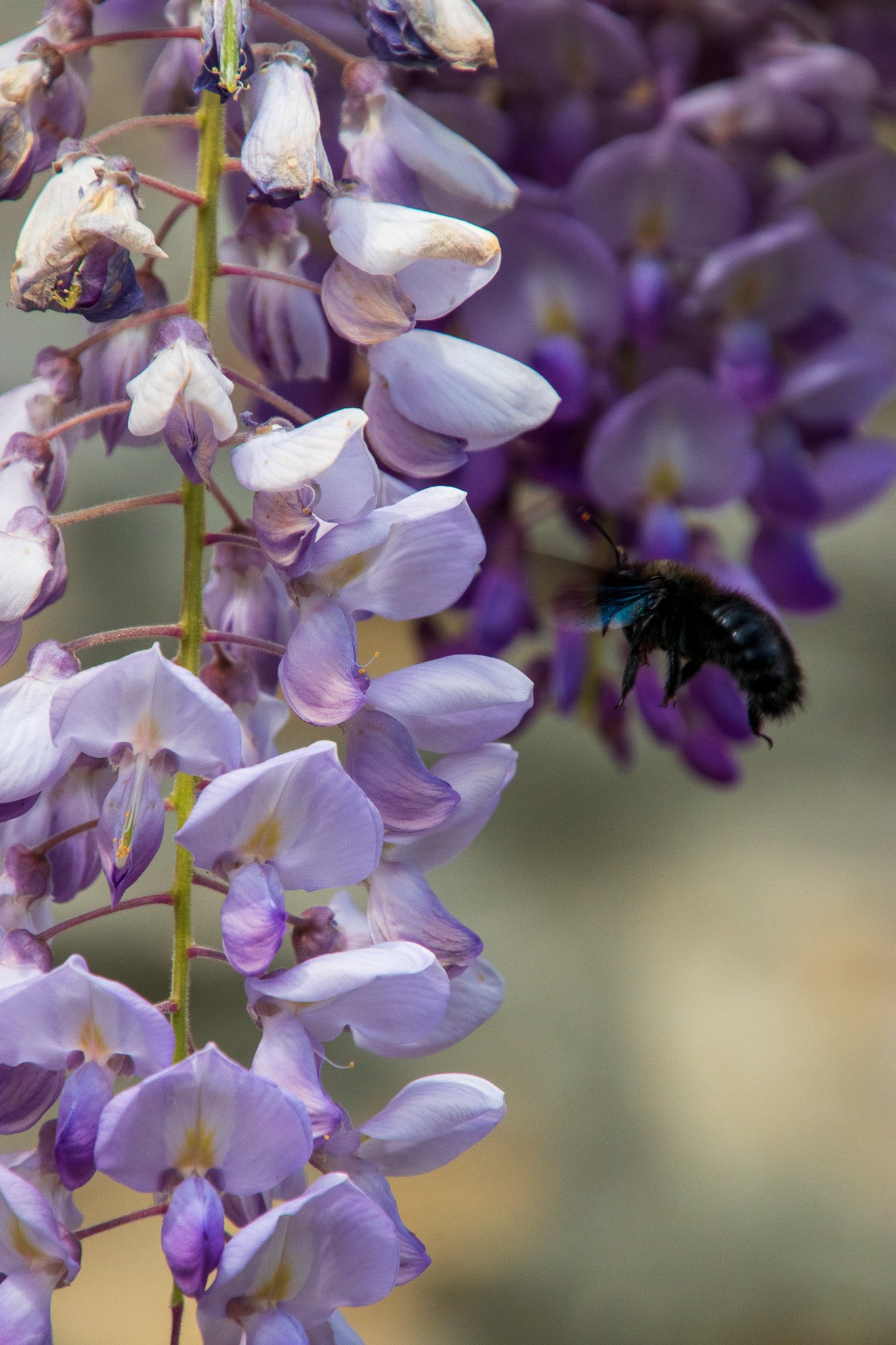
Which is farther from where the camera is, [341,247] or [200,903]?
[200,903]

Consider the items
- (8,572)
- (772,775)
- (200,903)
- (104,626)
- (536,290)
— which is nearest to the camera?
(8,572)

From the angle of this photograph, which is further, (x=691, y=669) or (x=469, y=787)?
(x=691, y=669)

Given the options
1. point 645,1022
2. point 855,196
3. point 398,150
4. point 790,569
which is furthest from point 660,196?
point 645,1022

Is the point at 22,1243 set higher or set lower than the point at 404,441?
lower

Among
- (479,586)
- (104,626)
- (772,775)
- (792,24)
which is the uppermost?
(792,24)

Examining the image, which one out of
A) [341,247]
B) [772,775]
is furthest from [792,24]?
[772,775]

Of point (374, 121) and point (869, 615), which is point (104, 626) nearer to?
point (869, 615)

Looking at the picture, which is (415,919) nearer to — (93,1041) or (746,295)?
(93,1041)
